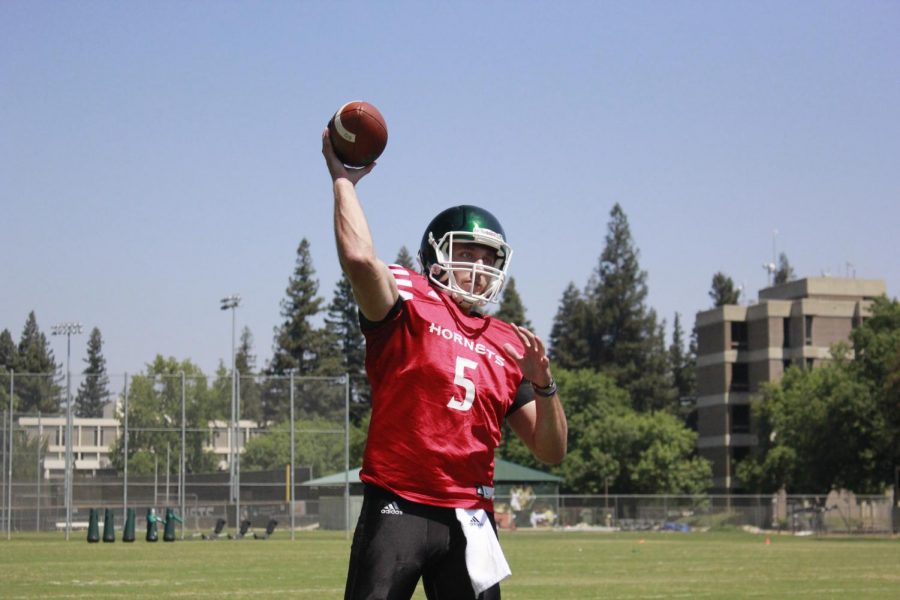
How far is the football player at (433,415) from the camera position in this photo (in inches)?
198

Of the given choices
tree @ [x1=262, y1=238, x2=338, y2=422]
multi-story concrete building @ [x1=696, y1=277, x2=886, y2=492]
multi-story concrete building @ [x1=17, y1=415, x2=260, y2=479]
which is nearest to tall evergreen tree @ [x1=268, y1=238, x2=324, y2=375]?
tree @ [x1=262, y1=238, x2=338, y2=422]

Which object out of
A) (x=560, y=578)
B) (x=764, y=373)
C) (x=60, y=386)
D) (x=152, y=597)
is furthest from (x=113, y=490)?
(x=764, y=373)

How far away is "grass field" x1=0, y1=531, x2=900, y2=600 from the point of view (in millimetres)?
16656

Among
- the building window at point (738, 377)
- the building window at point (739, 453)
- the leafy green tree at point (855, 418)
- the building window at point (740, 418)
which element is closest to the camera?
the leafy green tree at point (855, 418)

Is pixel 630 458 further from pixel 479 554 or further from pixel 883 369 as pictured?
pixel 479 554

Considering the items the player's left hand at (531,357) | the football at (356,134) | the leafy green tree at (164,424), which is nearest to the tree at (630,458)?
the leafy green tree at (164,424)

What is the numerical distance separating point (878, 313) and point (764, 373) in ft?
79.2

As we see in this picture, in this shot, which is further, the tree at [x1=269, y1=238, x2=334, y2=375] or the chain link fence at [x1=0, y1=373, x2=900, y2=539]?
the tree at [x1=269, y1=238, x2=334, y2=375]

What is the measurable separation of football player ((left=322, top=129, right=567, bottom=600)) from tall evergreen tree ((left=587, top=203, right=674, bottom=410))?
323 ft

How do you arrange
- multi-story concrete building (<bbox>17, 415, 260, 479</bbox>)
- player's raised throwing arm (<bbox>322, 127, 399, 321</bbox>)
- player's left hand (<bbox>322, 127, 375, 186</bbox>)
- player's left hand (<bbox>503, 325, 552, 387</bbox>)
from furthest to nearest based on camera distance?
multi-story concrete building (<bbox>17, 415, 260, 479</bbox>), player's left hand (<bbox>503, 325, 552, 387</bbox>), player's left hand (<bbox>322, 127, 375, 186</bbox>), player's raised throwing arm (<bbox>322, 127, 399, 321</bbox>)

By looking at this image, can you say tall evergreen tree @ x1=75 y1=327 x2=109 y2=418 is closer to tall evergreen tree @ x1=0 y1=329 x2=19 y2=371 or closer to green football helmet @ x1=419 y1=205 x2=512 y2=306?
green football helmet @ x1=419 y1=205 x2=512 y2=306

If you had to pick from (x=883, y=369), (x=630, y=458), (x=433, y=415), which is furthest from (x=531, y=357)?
(x=630, y=458)

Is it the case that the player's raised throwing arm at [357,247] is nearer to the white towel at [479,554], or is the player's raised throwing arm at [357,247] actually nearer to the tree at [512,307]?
Answer: the white towel at [479,554]

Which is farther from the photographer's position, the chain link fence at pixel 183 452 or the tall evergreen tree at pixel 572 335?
the tall evergreen tree at pixel 572 335
